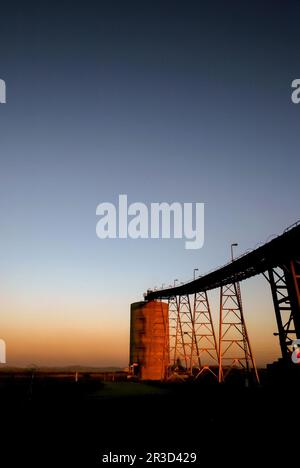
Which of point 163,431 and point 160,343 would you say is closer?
point 163,431

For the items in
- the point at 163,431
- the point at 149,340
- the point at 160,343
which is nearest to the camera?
the point at 163,431

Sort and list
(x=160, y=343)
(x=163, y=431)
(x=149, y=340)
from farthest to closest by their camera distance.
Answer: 1. (x=160, y=343)
2. (x=149, y=340)
3. (x=163, y=431)

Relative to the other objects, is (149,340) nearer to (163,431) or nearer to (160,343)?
(160,343)

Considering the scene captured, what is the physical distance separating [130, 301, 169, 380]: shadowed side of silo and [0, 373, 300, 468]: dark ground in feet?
86.5

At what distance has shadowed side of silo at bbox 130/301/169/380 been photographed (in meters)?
46.8

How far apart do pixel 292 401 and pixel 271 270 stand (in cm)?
793

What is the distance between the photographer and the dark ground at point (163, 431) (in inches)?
422

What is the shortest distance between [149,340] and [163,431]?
3432 centimetres

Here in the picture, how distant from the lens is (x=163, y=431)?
1370cm

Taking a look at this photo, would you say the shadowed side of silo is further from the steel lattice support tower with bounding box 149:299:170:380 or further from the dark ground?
the dark ground

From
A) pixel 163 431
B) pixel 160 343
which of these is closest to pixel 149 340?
pixel 160 343

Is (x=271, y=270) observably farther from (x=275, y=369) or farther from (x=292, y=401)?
(x=292, y=401)
